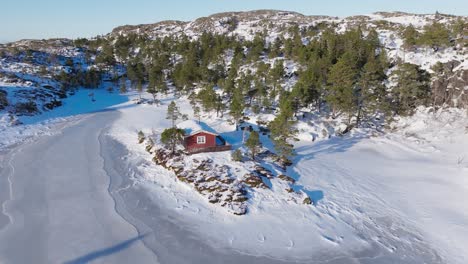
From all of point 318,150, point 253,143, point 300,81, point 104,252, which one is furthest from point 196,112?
point 104,252

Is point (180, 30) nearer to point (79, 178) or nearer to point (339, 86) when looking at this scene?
point (339, 86)

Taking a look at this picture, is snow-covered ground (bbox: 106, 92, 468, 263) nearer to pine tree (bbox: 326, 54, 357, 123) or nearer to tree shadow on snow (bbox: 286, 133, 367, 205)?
tree shadow on snow (bbox: 286, 133, 367, 205)

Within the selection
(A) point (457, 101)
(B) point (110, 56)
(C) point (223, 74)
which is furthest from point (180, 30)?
(A) point (457, 101)

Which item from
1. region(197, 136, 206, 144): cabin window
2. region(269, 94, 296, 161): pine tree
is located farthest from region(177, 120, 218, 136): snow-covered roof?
region(269, 94, 296, 161): pine tree

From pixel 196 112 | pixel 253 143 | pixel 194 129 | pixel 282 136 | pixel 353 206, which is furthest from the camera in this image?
pixel 196 112

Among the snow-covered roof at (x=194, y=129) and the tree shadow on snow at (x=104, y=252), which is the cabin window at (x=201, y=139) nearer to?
the snow-covered roof at (x=194, y=129)

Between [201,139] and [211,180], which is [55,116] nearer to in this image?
[201,139]
